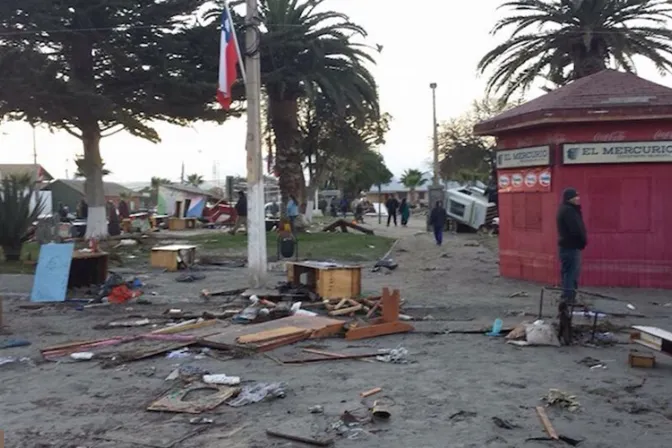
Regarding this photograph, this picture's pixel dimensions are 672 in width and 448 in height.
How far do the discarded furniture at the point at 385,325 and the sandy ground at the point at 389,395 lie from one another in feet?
0.59

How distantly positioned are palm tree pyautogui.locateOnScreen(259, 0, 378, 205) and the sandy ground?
1798 cm

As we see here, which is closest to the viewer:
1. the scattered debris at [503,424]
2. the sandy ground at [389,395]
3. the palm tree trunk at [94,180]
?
the sandy ground at [389,395]

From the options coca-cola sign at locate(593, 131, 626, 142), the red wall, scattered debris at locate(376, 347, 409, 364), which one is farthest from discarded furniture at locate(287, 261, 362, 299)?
coca-cola sign at locate(593, 131, 626, 142)

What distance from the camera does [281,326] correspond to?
31.1ft

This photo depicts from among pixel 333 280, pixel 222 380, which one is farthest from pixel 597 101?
pixel 222 380

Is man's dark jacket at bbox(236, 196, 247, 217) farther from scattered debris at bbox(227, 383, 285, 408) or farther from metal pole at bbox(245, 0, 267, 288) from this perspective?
scattered debris at bbox(227, 383, 285, 408)

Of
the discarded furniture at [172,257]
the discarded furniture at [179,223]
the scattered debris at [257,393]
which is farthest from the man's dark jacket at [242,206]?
the scattered debris at [257,393]

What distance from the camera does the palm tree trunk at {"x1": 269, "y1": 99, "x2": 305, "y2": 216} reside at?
29609mm

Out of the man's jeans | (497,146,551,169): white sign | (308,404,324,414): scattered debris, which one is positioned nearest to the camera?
(308,404,324,414): scattered debris

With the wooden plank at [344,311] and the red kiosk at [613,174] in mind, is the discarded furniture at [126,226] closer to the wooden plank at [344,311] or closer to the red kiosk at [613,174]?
the red kiosk at [613,174]

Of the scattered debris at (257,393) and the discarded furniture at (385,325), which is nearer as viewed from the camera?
the scattered debris at (257,393)

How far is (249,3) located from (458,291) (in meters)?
7.10

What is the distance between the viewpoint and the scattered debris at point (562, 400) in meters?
6.07

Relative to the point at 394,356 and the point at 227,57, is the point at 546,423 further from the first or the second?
the point at 227,57
